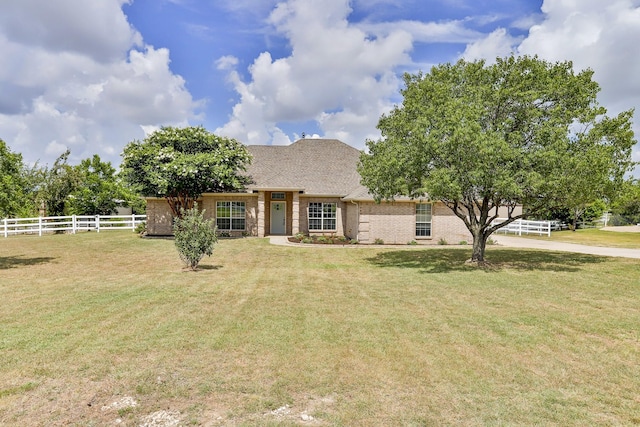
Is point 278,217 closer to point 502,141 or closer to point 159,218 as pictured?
point 159,218

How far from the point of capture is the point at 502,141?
13.1 metres

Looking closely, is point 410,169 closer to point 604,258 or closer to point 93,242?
point 604,258

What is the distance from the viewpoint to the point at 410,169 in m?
14.5

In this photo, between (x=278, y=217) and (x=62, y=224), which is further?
(x=62, y=224)

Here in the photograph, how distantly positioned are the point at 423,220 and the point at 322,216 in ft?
22.3

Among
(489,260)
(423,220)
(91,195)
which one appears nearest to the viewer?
(489,260)

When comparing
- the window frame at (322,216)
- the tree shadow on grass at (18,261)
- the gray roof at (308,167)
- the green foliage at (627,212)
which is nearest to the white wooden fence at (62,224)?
the gray roof at (308,167)

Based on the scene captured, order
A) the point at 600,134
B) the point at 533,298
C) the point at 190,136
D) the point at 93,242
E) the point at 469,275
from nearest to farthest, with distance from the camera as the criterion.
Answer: the point at 533,298 < the point at 469,275 < the point at 600,134 < the point at 93,242 < the point at 190,136

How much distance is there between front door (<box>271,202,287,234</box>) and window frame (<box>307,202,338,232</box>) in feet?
6.97

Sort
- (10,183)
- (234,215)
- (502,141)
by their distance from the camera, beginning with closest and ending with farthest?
(502,141) → (10,183) → (234,215)

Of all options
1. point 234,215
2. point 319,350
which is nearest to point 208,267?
point 319,350

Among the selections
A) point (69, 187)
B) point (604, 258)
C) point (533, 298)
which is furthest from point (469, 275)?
point (69, 187)

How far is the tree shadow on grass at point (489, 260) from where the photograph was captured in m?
15.1

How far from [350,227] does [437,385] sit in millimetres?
20655
